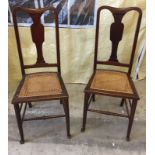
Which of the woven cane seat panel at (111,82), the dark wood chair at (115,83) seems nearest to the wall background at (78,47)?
the dark wood chair at (115,83)

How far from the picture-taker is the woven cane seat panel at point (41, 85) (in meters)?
1.59

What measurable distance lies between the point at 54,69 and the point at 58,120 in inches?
24.1

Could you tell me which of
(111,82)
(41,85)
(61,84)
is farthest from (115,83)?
(41,85)

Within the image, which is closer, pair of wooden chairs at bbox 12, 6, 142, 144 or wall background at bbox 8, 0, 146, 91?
pair of wooden chairs at bbox 12, 6, 142, 144

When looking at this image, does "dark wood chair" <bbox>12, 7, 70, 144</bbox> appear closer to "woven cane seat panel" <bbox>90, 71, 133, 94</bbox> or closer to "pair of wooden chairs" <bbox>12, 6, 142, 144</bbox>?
"pair of wooden chairs" <bbox>12, 6, 142, 144</bbox>

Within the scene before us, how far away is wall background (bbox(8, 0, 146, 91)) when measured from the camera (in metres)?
2.04

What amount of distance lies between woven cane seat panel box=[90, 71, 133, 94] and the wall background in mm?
430

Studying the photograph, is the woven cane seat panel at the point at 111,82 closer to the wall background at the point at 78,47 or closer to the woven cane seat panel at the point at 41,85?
the woven cane seat panel at the point at 41,85

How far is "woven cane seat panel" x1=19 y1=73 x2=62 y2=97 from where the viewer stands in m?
1.59

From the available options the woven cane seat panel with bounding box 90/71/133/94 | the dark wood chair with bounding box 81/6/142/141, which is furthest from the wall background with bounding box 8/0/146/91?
the woven cane seat panel with bounding box 90/71/133/94

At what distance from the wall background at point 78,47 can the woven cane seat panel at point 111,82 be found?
0.43 meters
